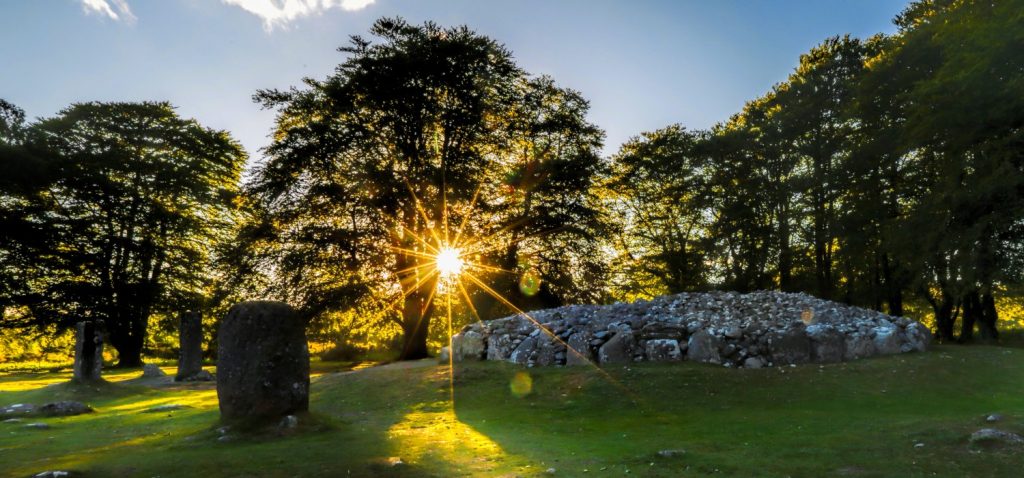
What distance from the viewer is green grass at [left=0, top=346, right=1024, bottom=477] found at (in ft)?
30.3

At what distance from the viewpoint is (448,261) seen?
3328 cm

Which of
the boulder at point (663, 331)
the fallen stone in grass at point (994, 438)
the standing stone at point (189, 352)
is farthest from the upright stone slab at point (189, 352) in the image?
the fallen stone in grass at point (994, 438)

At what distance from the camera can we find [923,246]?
1044 inches

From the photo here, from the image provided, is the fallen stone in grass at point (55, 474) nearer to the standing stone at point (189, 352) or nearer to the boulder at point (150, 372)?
the standing stone at point (189, 352)

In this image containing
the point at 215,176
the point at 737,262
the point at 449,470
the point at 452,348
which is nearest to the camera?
the point at 449,470

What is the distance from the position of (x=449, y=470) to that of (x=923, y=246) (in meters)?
25.7

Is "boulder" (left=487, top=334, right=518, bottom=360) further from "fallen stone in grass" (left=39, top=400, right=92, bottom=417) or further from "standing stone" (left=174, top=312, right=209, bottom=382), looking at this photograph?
"standing stone" (left=174, top=312, right=209, bottom=382)

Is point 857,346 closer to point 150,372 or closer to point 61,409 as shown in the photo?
point 61,409

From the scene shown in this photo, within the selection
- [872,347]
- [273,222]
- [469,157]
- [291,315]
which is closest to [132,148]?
[273,222]

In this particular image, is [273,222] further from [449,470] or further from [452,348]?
[449,470]

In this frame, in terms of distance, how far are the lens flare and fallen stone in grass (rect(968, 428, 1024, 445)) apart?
84.6ft

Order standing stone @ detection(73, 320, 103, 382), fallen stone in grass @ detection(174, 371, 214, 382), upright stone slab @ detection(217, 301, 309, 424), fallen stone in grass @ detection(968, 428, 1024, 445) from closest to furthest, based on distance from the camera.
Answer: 1. fallen stone in grass @ detection(968, 428, 1024, 445)
2. upright stone slab @ detection(217, 301, 309, 424)
3. standing stone @ detection(73, 320, 103, 382)
4. fallen stone in grass @ detection(174, 371, 214, 382)

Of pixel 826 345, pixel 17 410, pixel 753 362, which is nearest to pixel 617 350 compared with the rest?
pixel 753 362

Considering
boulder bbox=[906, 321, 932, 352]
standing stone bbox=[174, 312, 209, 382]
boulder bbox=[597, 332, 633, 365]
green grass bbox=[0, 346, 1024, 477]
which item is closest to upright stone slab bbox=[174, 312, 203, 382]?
standing stone bbox=[174, 312, 209, 382]
